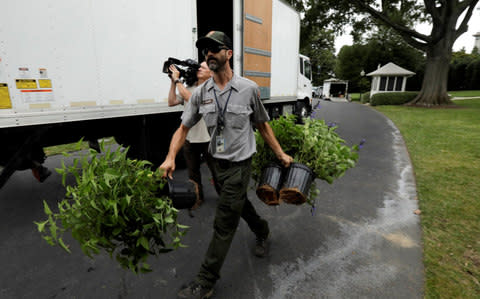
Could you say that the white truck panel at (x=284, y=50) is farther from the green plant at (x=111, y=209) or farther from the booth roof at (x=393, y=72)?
the booth roof at (x=393, y=72)

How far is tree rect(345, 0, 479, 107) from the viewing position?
63.1 feet

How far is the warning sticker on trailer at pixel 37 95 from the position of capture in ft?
10.3

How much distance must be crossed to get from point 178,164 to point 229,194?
3.97 m

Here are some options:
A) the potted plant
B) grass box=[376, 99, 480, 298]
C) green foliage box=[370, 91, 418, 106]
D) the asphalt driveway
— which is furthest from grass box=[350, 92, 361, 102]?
the potted plant

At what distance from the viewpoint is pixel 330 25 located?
2222 centimetres

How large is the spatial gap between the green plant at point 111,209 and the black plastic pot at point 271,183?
96cm

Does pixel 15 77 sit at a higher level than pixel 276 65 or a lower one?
lower

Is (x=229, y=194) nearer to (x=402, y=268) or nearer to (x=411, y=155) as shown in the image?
(x=402, y=268)

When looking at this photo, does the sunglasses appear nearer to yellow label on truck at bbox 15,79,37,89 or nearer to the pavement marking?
the pavement marking

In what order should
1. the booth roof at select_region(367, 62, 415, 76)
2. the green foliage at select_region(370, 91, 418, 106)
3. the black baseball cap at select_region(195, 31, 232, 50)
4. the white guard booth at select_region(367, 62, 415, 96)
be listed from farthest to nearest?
1. the white guard booth at select_region(367, 62, 415, 96)
2. the booth roof at select_region(367, 62, 415, 76)
3. the green foliage at select_region(370, 91, 418, 106)
4. the black baseball cap at select_region(195, 31, 232, 50)

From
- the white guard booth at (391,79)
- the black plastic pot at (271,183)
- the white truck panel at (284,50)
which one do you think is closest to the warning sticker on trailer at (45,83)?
the black plastic pot at (271,183)

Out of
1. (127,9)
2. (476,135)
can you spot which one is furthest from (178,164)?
(476,135)

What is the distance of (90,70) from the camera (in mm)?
3648

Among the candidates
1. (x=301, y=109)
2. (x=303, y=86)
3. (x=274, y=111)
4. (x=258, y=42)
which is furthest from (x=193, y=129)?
(x=303, y=86)
